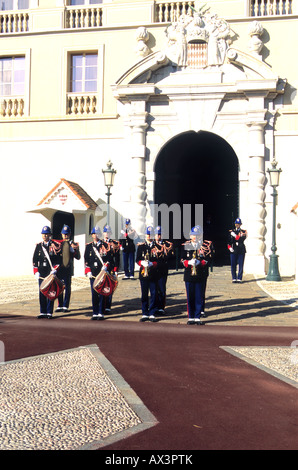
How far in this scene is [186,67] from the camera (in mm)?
19406

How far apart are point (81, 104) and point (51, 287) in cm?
1185

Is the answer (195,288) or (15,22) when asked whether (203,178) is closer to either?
(15,22)

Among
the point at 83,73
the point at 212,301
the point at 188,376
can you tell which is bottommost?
the point at 188,376

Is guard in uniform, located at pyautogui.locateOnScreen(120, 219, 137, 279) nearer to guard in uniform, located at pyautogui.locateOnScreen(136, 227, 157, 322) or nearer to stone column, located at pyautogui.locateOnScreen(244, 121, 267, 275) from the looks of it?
stone column, located at pyautogui.locateOnScreen(244, 121, 267, 275)

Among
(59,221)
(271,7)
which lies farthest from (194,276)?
(271,7)

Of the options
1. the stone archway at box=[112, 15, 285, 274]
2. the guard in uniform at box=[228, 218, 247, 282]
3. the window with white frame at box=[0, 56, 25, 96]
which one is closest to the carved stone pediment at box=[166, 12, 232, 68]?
the stone archway at box=[112, 15, 285, 274]

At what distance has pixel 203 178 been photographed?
1101 inches

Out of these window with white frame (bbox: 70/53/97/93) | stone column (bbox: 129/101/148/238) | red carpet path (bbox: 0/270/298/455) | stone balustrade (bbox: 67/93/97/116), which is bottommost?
red carpet path (bbox: 0/270/298/455)

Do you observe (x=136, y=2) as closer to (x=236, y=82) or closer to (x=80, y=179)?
(x=236, y=82)

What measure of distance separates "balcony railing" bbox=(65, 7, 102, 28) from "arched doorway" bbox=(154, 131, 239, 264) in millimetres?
5696

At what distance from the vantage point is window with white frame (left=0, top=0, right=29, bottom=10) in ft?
71.0

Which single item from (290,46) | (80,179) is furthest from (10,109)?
(290,46)

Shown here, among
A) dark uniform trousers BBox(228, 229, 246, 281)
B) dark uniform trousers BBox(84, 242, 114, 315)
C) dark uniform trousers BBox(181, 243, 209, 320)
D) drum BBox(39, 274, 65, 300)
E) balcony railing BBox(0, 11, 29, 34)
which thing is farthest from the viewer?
balcony railing BBox(0, 11, 29, 34)
